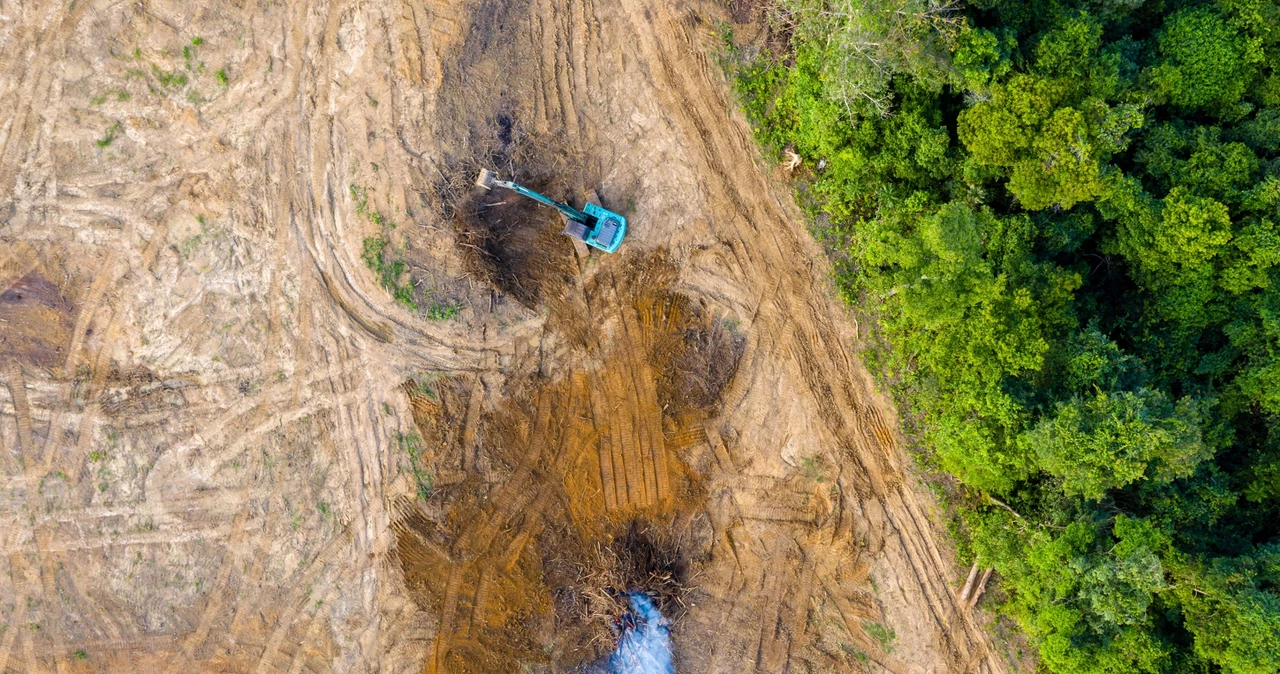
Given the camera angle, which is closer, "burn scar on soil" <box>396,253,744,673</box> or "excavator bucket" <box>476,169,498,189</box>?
"excavator bucket" <box>476,169,498,189</box>

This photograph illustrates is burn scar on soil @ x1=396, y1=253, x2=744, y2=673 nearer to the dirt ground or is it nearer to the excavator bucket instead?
the dirt ground

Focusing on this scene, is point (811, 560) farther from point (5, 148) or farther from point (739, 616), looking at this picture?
point (5, 148)

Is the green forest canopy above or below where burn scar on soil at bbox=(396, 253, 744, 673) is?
above

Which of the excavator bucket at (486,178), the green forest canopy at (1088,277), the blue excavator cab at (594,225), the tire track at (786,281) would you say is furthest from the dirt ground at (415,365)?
the green forest canopy at (1088,277)

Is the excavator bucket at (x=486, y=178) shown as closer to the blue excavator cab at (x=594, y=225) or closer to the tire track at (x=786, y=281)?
the blue excavator cab at (x=594, y=225)

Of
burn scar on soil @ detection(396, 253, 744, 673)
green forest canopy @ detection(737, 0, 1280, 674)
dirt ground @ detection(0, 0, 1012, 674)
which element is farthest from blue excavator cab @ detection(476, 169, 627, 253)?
green forest canopy @ detection(737, 0, 1280, 674)

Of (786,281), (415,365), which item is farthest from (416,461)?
(786,281)

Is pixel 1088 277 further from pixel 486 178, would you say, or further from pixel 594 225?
pixel 486 178
